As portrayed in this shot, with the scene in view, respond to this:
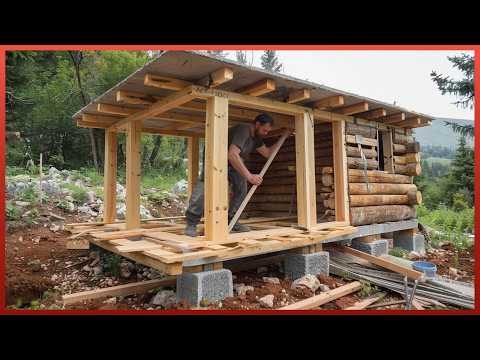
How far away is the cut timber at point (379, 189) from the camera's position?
6.71m

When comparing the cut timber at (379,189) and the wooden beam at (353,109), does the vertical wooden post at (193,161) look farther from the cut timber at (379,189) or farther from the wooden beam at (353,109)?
the cut timber at (379,189)

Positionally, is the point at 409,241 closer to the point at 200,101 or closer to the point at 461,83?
the point at 200,101

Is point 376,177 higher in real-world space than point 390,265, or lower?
higher

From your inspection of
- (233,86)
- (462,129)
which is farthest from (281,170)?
(462,129)

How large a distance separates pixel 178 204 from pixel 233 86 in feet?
30.6

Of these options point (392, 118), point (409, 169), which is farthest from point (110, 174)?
point (409, 169)

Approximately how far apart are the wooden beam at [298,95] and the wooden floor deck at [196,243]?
2.13m

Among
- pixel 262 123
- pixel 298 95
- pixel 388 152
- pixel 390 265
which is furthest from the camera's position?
pixel 388 152

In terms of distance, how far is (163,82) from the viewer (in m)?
4.40

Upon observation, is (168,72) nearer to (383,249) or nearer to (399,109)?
(399,109)

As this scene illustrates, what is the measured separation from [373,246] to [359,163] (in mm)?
1740

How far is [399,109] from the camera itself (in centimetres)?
690

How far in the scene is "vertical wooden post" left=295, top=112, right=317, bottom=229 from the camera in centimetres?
574

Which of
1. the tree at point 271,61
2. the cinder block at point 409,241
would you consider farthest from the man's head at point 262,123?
the tree at point 271,61
